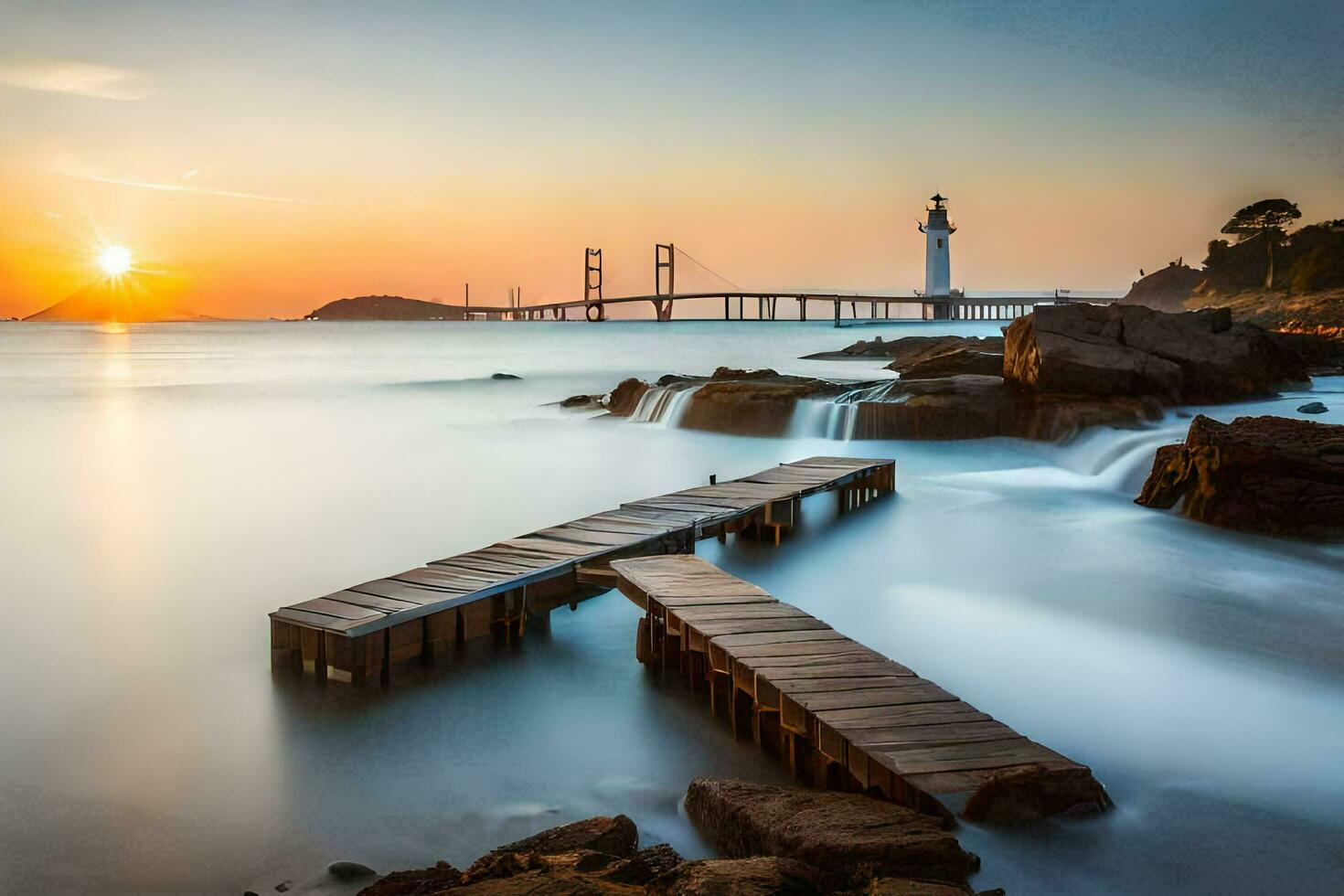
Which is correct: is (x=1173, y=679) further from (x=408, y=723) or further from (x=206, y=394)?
(x=206, y=394)

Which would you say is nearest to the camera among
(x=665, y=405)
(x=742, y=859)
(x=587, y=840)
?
(x=742, y=859)

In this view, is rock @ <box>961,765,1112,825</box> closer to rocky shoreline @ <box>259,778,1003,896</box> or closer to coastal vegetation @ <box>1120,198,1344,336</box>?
rocky shoreline @ <box>259,778,1003,896</box>

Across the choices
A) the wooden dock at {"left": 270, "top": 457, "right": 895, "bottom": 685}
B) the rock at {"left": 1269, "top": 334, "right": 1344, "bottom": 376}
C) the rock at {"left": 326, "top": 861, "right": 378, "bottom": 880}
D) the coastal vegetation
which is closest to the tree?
the coastal vegetation

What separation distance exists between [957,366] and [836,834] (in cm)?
1566

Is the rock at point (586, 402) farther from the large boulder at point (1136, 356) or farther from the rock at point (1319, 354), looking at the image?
the rock at point (1319, 354)

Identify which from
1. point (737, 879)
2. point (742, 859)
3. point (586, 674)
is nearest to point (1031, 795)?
point (742, 859)

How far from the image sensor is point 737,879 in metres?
3.09

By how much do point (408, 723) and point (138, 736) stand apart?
1.38 meters

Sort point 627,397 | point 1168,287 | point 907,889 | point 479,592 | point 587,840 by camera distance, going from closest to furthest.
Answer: point 907,889
point 587,840
point 479,592
point 627,397
point 1168,287

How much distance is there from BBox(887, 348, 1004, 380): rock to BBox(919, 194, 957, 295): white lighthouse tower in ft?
189

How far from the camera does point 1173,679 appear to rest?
633cm

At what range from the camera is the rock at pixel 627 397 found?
20.1 metres

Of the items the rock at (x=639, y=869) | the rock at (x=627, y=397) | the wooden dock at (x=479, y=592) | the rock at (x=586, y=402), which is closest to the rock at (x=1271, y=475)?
the wooden dock at (x=479, y=592)

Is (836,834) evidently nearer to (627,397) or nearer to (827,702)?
(827,702)
